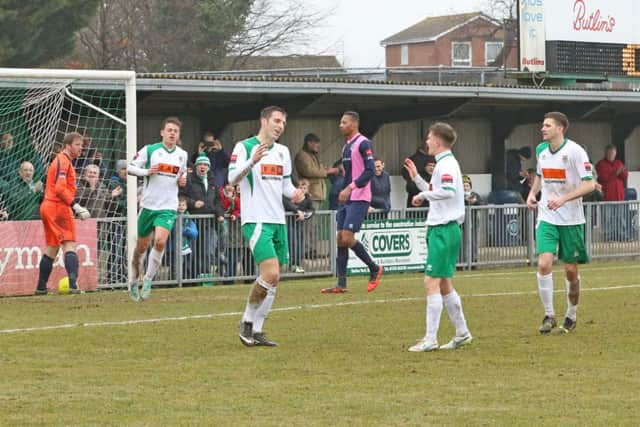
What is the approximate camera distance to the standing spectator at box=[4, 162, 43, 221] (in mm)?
19422

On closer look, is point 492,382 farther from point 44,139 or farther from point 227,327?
point 44,139

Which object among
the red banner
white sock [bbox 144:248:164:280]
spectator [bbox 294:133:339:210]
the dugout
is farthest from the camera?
the dugout

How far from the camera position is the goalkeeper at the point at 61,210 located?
59.3 ft

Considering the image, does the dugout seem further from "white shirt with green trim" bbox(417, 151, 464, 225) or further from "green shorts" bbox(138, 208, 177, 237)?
"white shirt with green trim" bbox(417, 151, 464, 225)

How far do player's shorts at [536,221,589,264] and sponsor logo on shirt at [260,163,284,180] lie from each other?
2581mm

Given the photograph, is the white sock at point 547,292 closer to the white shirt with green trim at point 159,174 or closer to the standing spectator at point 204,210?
the white shirt with green trim at point 159,174

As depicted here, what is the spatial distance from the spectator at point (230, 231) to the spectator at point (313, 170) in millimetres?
2110

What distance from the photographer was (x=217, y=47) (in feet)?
196

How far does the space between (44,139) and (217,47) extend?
39939 mm

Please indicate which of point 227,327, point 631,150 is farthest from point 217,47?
point 227,327

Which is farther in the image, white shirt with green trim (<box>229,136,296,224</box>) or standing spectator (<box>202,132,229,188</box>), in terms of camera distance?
standing spectator (<box>202,132,229,188</box>)

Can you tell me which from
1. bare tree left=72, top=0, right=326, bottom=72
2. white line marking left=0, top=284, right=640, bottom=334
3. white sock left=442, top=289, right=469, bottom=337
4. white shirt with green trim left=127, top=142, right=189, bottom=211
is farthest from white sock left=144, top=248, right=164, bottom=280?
bare tree left=72, top=0, right=326, bottom=72

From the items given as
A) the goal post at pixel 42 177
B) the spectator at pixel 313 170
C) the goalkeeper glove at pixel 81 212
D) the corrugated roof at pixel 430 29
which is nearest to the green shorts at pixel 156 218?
the goal post at pixel 42 177

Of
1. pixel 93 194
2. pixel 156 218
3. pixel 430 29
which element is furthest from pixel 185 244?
pixel 430 29
